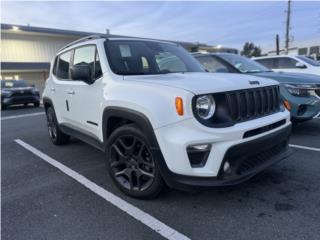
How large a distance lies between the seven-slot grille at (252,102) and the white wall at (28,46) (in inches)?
1120

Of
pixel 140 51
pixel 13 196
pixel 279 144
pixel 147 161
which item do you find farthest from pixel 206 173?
pixel 13 196

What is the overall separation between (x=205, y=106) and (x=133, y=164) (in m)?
1.10

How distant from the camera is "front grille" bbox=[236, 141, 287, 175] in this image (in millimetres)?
2744

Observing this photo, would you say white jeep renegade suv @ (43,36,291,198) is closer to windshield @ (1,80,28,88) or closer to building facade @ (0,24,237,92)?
windshield @ (1,80,28,88)

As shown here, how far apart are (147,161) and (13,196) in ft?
6.01

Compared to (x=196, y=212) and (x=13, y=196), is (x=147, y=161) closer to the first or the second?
(x=196, y=212)

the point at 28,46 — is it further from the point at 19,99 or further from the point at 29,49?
the point at 19,99

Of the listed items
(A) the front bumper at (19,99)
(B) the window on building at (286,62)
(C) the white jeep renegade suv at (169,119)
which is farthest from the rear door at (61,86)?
(A) the front bumper at (19,99)

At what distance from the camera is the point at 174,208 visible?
Result: 9.71ft

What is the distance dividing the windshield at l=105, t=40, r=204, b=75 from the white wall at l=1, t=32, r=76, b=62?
87.9ft

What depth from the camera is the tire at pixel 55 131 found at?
548cm

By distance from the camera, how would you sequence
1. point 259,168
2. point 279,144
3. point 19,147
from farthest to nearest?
point 19,147 → point 279,144 → point 259,168

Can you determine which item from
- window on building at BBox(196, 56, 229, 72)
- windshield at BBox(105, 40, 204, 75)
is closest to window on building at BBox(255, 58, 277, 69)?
window on building at BBox(196, 56, 229, 72)

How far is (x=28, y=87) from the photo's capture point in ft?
46.4
